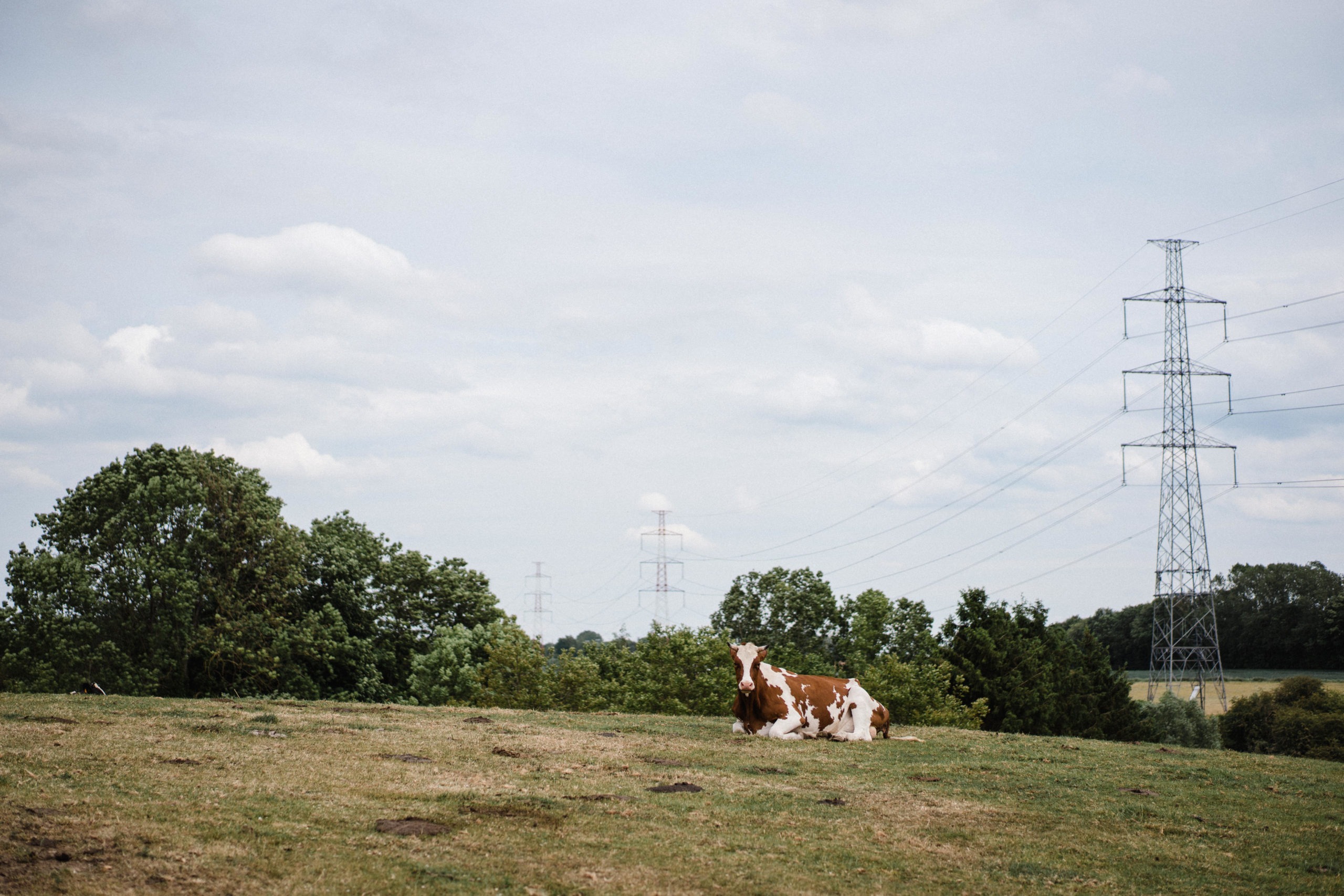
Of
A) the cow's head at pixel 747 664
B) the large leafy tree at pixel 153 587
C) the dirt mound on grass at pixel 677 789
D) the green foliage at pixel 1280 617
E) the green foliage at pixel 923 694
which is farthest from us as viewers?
the green foliage at pixel 1280 617

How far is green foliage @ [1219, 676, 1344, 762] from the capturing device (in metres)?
72.6

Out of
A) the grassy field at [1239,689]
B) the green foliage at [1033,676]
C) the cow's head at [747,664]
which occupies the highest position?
the cow's head at [747,664]

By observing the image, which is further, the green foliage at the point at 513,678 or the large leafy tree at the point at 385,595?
the large leafy tree at the point at 385,595

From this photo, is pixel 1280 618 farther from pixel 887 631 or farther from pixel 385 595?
pixel 385 595

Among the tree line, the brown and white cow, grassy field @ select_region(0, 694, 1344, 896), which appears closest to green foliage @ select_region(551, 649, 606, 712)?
the tree line

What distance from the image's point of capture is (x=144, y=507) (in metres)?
44.8

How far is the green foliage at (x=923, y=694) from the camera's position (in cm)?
3966

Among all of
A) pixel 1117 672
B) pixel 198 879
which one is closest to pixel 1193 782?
pixel 198 879

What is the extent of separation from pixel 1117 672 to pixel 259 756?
244 ft

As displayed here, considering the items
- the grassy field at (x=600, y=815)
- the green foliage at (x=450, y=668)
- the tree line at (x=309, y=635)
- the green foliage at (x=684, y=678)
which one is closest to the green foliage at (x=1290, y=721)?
the tree line at (x=309, y=635)

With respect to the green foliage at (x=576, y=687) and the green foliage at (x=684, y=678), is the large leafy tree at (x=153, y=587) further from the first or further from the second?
the green foliage at (x=684, y=678)

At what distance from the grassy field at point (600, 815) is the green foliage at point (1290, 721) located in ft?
208

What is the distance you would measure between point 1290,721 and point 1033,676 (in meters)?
29.5

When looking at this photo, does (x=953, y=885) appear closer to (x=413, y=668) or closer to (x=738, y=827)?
(x=738, y=827)
